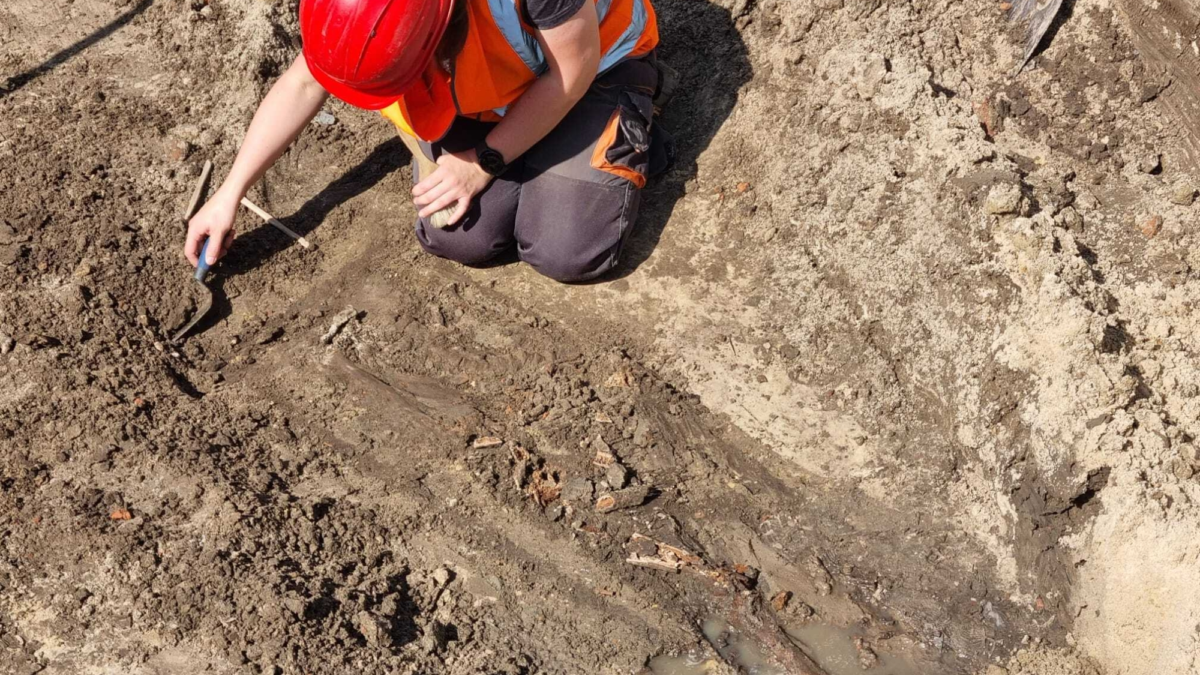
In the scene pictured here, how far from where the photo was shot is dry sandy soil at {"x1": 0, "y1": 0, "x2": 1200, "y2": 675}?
2275 millimetres

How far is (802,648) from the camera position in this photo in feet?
7.81

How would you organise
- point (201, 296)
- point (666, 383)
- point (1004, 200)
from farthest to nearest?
point (201, 296) → point (666, 383) → point (1004, 200)

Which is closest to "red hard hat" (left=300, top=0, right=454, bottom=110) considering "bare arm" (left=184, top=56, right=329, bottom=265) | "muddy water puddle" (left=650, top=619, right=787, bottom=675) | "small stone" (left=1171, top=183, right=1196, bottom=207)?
"bare arm" (left=184, top=56, right=329, bottom=265)

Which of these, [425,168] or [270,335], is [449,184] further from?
[270,335]

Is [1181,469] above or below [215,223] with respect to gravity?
above

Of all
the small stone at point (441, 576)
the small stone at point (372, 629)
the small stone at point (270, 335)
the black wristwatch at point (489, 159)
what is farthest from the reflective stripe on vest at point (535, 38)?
the small stone at point (372, 629)

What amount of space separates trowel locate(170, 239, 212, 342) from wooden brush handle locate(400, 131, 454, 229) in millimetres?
704

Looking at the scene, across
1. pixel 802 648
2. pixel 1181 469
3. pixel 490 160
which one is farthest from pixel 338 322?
pixel 1181 469

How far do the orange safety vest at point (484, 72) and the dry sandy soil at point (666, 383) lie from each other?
63cm

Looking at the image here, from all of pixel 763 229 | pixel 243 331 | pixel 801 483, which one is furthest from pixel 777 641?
pixel 243 331

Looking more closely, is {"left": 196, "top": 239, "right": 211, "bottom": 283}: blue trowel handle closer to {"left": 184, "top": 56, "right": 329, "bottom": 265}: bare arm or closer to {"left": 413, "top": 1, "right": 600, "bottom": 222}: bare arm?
{"left": 184, "top": 56, "right": 329, "bottom": 265}: bare arm

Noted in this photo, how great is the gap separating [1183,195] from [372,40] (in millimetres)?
2583

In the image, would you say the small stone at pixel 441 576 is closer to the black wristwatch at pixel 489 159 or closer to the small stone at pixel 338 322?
the small stone at pixel 338 322

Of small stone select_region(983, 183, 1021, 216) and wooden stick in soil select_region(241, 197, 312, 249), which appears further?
wooden stick in soil select_region(241, 197, 312, 249)
